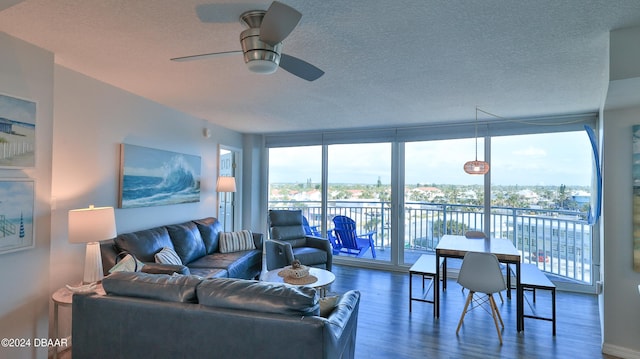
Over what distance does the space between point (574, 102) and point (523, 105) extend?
0.50m

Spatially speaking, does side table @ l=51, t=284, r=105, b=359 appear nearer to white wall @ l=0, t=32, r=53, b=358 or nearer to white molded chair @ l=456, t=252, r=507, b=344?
white wall @ l=0, t=32, r=53, b=358

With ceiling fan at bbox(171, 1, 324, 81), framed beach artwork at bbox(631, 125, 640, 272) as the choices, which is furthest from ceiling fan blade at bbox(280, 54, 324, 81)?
framed beach artwork at bbox(631, 125, 640, 272)

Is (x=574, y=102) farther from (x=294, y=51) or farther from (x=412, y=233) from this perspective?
(x=294, y=51)

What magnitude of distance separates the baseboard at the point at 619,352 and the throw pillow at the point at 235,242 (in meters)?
3.73

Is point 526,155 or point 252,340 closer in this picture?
point 252,340

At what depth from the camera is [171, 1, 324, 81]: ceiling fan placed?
1.42 m

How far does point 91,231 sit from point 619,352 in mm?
4289

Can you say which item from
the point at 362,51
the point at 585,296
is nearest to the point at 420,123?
the point at 362,51

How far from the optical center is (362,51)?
2.18 m

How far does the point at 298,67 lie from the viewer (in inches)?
75.6

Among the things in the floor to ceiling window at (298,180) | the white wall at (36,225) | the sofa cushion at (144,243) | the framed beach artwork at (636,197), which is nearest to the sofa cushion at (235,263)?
the sofa cushion at (144,243)

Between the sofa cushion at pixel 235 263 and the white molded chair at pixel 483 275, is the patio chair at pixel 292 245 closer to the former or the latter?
the sofa cushion at pixel 235 263

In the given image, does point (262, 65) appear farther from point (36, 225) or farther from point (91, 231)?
point (36, 225)

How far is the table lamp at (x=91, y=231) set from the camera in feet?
7.60
